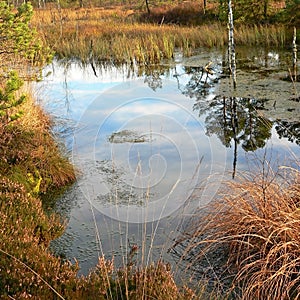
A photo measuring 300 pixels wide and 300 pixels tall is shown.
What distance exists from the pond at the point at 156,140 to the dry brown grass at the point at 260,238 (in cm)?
35

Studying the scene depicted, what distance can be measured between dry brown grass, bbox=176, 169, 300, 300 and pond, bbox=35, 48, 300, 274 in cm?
35

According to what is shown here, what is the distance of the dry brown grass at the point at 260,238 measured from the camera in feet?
11.0

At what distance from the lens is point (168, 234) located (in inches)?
175

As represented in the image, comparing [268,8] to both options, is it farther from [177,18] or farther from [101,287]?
[101,287]

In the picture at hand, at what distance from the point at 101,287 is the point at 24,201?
5.47 ft

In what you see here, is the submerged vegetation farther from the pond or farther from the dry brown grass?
the pond

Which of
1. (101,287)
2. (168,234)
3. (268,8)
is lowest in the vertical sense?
(168,234)

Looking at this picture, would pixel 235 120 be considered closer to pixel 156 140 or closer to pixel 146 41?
pixel 156 140

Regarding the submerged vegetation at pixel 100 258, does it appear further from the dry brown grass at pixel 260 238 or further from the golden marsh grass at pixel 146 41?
the golden marsh grass at pixel 146 41

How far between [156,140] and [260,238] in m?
3.66

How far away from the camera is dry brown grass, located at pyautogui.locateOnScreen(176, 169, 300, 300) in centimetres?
334

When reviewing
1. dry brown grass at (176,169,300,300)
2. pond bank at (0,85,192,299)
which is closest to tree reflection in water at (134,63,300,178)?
dry brown grass at (176,169,300,300)

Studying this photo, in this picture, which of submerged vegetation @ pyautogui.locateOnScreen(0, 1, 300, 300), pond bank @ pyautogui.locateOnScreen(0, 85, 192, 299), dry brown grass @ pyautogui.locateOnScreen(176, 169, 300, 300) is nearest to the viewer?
pond bank @ pyautogui.locateOnScreen(0, 85, 192, 299)

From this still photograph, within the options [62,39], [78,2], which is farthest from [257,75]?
[78,2]
